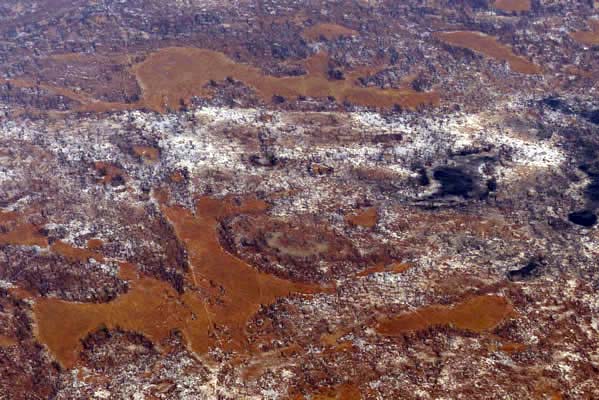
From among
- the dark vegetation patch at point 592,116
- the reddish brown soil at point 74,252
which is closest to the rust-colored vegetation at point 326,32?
the dark vegetation patch at point 592,116

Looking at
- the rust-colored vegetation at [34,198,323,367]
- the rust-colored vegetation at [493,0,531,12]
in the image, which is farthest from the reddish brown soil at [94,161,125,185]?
the rust-colored vegetation at [493,0,531,12]

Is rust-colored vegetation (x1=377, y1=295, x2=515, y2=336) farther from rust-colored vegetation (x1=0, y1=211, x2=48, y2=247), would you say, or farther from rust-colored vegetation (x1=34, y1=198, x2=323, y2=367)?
rust-colored vegetation (x1=0, y1=211, x2=48, y2=247)

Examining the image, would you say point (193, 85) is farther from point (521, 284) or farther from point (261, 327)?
point (521, 284)

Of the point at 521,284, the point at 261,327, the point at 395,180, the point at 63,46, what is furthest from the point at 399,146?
the point at 63,46

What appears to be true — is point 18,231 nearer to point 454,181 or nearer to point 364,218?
point 364,218

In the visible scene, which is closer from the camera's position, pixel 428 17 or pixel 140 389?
pixel 140 389
